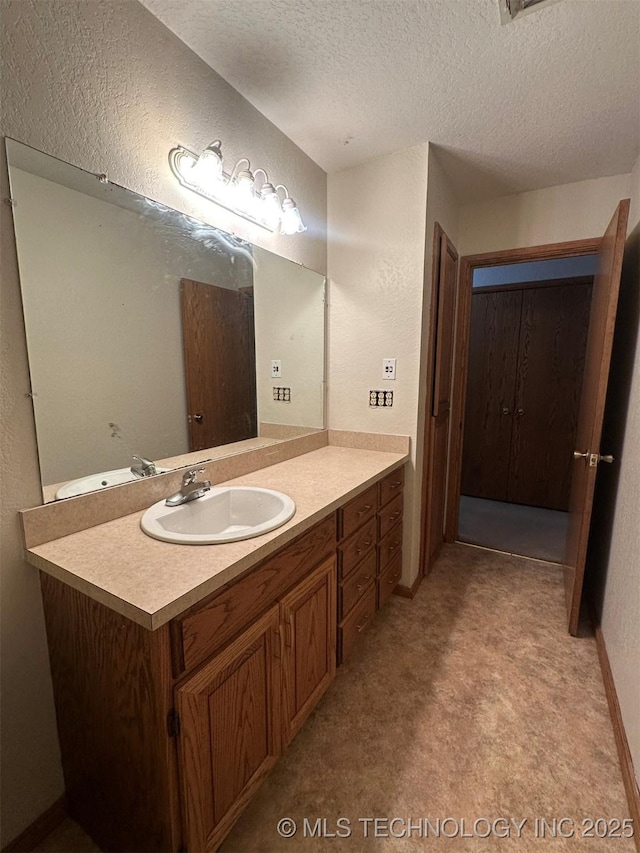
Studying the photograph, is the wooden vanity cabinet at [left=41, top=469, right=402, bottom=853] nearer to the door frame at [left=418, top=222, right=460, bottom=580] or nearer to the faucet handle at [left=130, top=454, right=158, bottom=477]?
the faucet handle at [left=130, top=454, right=158, bottom=477]

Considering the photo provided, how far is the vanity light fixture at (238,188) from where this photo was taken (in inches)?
51.4

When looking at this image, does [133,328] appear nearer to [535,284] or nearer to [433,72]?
[433,72]

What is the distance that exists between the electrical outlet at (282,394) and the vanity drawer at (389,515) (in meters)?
0.74

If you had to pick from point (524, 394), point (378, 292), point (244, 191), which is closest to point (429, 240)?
point (378, 292)

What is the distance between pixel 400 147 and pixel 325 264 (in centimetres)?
65

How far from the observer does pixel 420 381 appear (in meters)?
2.01

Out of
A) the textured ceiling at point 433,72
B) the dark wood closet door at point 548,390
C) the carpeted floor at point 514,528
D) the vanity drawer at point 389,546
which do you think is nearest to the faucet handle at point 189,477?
the vanity drawer at point 389,546

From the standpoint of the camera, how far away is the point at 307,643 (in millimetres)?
1292

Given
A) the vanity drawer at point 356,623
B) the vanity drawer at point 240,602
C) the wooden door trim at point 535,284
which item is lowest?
the vanity drawer at point 356,623

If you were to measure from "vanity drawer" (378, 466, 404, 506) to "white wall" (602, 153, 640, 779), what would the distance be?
955 mm

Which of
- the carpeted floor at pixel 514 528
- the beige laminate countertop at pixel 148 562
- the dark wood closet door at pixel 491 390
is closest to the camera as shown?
the beige laminate countertop at pixel 148 562

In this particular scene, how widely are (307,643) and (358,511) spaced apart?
0.53 m

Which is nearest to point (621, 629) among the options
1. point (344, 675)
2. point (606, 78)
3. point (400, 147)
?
point (344, 675)

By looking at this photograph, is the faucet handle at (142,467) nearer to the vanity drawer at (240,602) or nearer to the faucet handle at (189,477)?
the faucet handle at (189,477)
